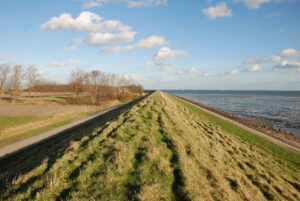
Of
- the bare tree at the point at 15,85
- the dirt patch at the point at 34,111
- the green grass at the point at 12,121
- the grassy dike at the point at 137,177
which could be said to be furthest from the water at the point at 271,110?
the bare tree at the point at 15,85

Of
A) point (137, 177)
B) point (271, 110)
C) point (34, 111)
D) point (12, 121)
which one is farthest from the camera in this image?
point (271, 110)

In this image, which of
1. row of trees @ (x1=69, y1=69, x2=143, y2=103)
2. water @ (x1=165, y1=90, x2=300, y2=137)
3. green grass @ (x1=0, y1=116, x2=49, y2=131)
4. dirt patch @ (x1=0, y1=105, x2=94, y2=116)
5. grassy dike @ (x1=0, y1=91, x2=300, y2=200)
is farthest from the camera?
row of trees @ (x1=69, y1=69, x2=143, y2=103)

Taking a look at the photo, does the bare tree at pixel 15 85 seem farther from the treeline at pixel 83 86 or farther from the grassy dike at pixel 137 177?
the grassy dike at pixel 137 177

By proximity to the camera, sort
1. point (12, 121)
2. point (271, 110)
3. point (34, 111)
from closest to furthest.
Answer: point (12, 121), point (34, 111), point (271, 110)

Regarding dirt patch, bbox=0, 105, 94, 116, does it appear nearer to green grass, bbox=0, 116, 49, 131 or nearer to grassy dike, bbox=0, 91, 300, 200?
green grass, bbox=0, 116, 49, 131

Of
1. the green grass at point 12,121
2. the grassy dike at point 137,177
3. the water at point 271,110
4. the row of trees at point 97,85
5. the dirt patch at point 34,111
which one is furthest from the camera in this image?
the row of trees at point 97,85

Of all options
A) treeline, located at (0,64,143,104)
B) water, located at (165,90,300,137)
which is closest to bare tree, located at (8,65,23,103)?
treeline, located at (0,64,143,104)

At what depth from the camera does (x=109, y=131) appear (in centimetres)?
903

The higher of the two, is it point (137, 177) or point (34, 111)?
point (137, 177)

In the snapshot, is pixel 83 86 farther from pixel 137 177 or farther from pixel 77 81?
pixel 137 177


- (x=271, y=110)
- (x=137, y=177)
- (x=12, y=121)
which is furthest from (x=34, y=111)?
(x=271, y=110)

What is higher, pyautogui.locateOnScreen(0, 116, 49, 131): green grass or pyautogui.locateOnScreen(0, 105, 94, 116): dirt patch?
pyautogui.locateOnScreen(0, 105, 94, 116): dirt patch

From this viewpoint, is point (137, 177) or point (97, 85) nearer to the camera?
point (137, 177)

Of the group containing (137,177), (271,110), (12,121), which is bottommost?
(271,110)
